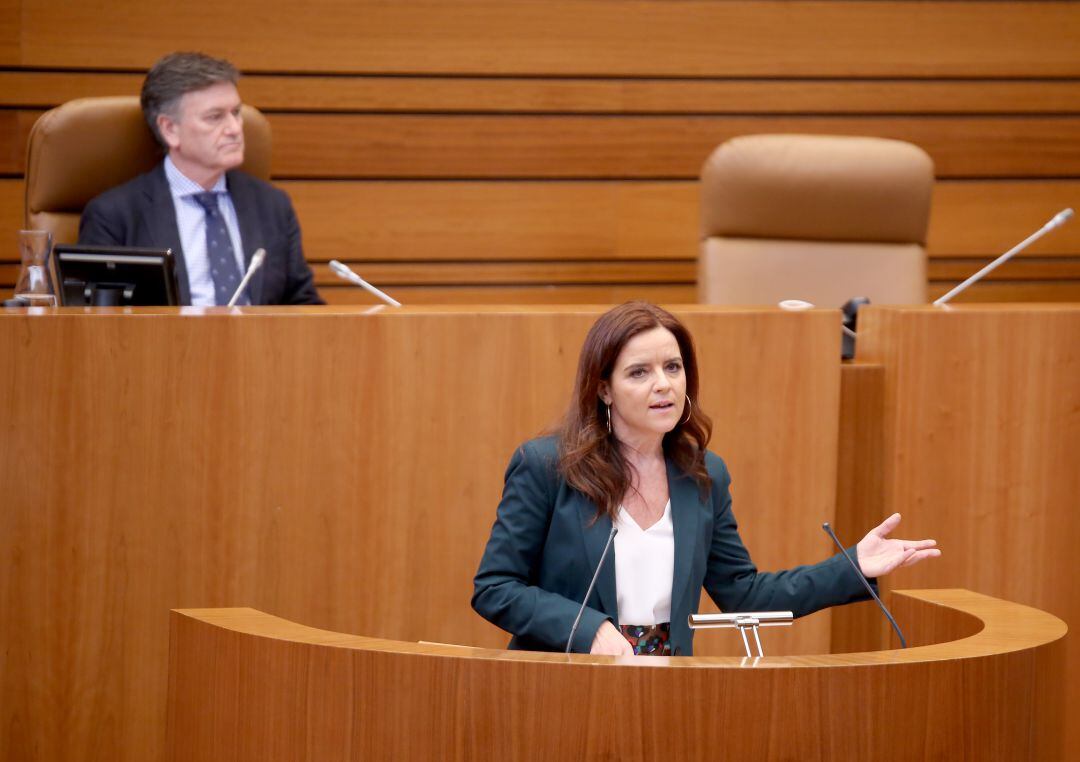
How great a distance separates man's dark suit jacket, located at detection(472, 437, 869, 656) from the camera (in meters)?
1.99

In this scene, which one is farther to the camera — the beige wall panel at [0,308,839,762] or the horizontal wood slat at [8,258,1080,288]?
the horizontal wood slat at [8,258,1080,288]

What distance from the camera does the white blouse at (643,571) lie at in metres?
2.02

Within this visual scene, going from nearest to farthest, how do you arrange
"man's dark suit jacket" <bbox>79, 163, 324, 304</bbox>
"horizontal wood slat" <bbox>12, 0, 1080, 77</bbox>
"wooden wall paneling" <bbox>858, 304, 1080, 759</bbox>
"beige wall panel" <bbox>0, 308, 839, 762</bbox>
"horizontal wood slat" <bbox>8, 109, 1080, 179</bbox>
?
"beige wall panel" <bbox>0, 308, 839, 762</bbox>, "wooden wall paneling" <bbox>858, 304, 1080, 759</bbox>, "man's dark suit jacket" <bbox>79, 163, 324, 304</bbox>, "horizontal wood slat" <bbox>12, 0, 1080, 77</bbox>, "horizontal wood slat" <bbox>8, 109, 1080, 179</bbox>

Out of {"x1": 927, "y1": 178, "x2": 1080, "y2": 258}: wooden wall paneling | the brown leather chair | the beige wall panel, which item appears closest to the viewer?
the beige wall panel

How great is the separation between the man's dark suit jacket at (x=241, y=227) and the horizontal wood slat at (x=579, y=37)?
0.86m

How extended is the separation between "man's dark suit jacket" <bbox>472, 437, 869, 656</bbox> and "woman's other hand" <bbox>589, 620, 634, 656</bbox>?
0.25 ft

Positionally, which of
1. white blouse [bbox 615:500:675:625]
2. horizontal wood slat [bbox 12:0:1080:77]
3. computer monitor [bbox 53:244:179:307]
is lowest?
white blouse [bbox 615:500:675:625]

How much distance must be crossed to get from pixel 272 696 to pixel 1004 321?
1.80m

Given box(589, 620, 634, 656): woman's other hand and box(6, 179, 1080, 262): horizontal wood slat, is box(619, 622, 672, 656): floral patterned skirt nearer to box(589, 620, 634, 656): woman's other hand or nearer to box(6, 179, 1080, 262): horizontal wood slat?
box(589, 620, 634, 656): woman's other hand

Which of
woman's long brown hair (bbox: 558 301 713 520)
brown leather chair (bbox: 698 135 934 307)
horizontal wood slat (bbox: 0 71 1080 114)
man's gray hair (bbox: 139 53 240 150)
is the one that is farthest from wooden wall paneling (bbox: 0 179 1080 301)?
woman's long brown hair (bbox: 558 301 713 520)

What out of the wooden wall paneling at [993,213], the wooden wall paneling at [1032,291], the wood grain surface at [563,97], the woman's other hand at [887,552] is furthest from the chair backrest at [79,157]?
the wooden wall paneling at [1032,291]

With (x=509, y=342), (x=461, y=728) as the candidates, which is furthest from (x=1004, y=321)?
(x=461, y=728)

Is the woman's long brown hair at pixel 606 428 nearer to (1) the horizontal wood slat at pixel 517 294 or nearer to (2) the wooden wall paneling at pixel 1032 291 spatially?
(1) the horizontal wood slat at pixel 517 294

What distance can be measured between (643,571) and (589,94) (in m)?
2.71
